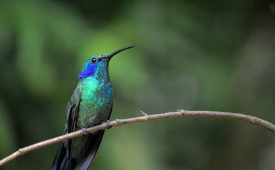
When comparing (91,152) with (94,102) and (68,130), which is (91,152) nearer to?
(68,130)

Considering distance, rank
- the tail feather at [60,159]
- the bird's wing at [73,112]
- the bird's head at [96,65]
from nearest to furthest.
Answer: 1. the tail feather at [60,159]
2. the bird's wing at [73,112]
3. the bird's head at [96,65]

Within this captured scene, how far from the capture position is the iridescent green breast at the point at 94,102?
2.79m

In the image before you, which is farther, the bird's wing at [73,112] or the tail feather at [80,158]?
the bird's wing at [73,112]

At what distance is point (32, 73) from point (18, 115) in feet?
1.42

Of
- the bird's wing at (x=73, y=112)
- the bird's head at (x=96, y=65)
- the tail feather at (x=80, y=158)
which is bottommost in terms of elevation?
the tail feather at (x=80, y=158)

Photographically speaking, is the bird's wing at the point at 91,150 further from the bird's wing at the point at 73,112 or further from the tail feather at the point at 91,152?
the bird's wing at the point at 73,112

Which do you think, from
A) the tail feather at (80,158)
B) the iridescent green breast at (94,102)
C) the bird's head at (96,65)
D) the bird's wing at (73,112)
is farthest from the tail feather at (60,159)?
the bird's head at (96,65)

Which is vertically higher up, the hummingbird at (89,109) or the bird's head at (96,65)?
the bird's head at (96,65)

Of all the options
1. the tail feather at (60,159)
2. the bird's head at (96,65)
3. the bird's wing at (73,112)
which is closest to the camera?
the tail feather at (60,159)

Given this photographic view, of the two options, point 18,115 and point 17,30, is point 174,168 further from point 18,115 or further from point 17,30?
point 17,30

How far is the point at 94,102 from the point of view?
2.79 metres

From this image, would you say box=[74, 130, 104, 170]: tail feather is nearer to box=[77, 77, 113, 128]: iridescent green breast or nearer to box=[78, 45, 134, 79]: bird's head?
box=[77, 77, 113, 128]: iridescent green breast

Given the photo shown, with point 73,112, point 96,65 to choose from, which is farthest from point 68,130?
point 96,65

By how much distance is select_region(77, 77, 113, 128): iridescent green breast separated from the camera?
9.17ft
